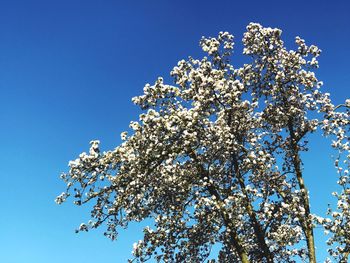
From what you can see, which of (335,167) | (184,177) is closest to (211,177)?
(184,177)

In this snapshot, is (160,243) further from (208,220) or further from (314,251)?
(314,251)

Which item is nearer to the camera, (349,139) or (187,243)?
(187,243)

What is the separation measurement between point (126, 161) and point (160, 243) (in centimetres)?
539

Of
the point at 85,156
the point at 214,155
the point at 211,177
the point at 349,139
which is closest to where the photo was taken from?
the point at 85,156

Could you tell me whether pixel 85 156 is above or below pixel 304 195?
below

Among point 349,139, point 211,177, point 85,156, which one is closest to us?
point 85,156

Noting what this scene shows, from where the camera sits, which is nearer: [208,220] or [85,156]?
[85,156]

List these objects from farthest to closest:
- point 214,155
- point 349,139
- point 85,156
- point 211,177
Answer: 1. point 349,139
2. point 211,177
3. point 214,155
4. point 85,156

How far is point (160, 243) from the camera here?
77.5 feet

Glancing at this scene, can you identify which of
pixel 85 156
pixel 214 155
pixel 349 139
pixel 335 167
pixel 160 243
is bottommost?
pixel 160 243

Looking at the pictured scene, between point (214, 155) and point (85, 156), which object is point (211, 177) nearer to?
point (214, 155)

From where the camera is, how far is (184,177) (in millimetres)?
23859

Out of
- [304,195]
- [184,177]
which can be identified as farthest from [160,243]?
[304,195]

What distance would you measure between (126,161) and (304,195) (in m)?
11.1
